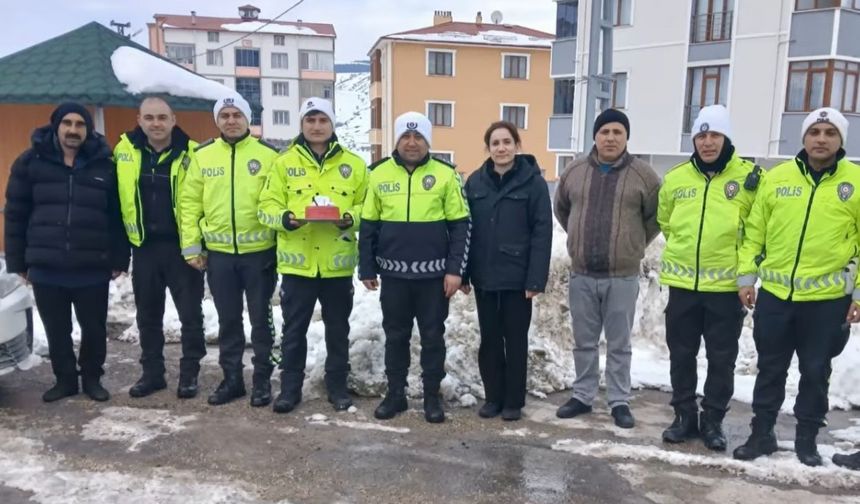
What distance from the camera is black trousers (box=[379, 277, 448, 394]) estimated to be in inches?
187

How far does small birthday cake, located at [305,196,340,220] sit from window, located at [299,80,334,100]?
5876cm

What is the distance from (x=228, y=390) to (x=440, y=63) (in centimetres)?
3187

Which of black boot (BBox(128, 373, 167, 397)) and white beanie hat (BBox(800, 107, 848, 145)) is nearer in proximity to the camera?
white beanie hat (BBox(800, 107, 848, 145))

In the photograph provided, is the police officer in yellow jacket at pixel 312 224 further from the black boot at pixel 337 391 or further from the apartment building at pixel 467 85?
the apartment building at pixel 467 85

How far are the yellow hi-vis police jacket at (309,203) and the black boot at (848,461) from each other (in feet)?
10.7

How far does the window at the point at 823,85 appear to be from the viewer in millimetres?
20125

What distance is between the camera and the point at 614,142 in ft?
15.3

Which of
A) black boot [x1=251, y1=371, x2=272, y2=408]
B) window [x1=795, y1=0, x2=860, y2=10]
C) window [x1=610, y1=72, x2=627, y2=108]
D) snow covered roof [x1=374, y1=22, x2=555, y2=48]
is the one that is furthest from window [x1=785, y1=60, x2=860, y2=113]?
black boot [x1=251, y1=371, x2=272, y2=408]

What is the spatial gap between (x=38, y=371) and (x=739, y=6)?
2200 cm

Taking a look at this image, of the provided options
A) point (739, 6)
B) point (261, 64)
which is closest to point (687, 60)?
point (739, 6)

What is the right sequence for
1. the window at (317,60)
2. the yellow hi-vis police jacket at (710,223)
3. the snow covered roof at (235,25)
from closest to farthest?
1. the yellow hi-vis police jacket at (710,223)
2. the snow covered roof at (235,25)
3. the window at (317,60)

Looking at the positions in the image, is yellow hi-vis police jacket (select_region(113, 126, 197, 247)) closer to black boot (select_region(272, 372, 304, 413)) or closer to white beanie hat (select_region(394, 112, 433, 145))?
black boot (select_region(272, 372, 304, 413))

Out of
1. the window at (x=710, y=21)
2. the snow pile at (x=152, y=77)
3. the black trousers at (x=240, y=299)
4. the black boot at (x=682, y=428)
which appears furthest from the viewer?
the window at (x=710, y=21)

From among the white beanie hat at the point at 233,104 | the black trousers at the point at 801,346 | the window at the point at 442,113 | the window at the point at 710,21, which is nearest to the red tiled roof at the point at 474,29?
the window at the point at 442,113
